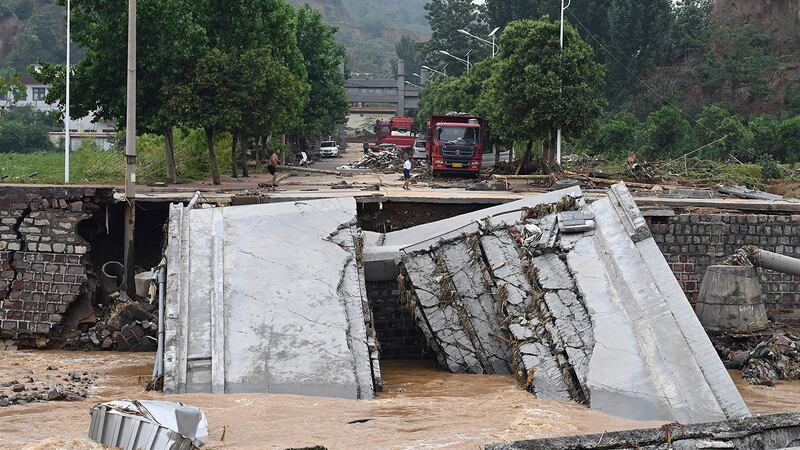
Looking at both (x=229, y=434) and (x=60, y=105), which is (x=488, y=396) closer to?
(x=229, y=434)

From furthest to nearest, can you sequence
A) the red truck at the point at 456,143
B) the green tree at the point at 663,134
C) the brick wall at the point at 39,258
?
the green tree at the point at 663,134 < the red truck at the point at 456,143 < the brick wall at the point at 39,258

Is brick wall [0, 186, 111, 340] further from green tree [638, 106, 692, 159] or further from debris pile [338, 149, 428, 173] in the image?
debris pile [338, 149, 428, 173]

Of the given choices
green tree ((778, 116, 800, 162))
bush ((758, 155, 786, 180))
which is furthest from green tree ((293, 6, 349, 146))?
bush ((758, 155, 786, 180))

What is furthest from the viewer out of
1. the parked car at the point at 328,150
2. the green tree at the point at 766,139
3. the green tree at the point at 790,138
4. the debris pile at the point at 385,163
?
the parked car at the point at 328,150

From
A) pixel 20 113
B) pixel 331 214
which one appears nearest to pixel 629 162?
pixel 331 214

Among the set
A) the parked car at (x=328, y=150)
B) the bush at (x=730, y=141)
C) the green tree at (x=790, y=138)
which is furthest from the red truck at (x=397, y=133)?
the green tree at (x=790, y=138)

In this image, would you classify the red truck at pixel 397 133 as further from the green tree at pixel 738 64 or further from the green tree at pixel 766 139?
the green tree at pixel 766 139

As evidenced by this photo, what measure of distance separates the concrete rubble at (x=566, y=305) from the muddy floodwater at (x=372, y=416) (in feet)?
1.42

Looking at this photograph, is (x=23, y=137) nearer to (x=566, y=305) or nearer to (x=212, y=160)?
(x=212, y=160)

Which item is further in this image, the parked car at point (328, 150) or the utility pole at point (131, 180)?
the parked car at point (328, 150)

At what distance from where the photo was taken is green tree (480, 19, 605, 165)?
114ft

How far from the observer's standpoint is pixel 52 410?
1323cm

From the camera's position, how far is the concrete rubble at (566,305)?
13.5 meters

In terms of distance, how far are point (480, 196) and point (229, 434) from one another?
1187cm
